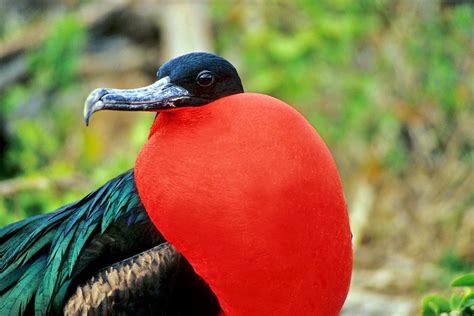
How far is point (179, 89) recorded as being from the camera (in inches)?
63.4

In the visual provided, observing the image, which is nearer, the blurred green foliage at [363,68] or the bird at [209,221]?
the bird at [209,221]

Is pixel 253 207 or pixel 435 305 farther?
pixel 435 305

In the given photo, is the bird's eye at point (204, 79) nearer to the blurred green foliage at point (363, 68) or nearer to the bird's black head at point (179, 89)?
the bird's black head at point (179, 89)

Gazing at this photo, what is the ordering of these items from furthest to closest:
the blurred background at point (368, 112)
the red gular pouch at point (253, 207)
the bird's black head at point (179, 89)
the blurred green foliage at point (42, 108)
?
the blurred background at point (368, 112)
the blurred green foliage at point (42, 108)
the bird's black head at point (179, 89)
the red gular pouch at point (253, 207)

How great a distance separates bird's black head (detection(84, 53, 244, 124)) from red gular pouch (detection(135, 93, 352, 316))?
0.06 metres

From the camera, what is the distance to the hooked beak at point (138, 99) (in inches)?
61.2

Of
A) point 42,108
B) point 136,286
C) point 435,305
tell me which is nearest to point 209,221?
point 136,286

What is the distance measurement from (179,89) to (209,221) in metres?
0.28

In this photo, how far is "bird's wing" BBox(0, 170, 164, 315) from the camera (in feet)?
5.43

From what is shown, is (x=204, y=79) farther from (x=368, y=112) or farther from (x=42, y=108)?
(x=42, y=108)

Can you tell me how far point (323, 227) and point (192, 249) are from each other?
23 centimetres

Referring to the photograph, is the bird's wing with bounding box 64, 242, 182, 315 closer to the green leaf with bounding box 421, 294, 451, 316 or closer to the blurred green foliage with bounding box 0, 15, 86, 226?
the green leaf with bounding box 421, 294, 451, 316

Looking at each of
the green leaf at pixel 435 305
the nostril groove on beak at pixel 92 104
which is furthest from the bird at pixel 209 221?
the green leaf at pixel 435 305

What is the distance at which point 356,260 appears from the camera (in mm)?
4488
